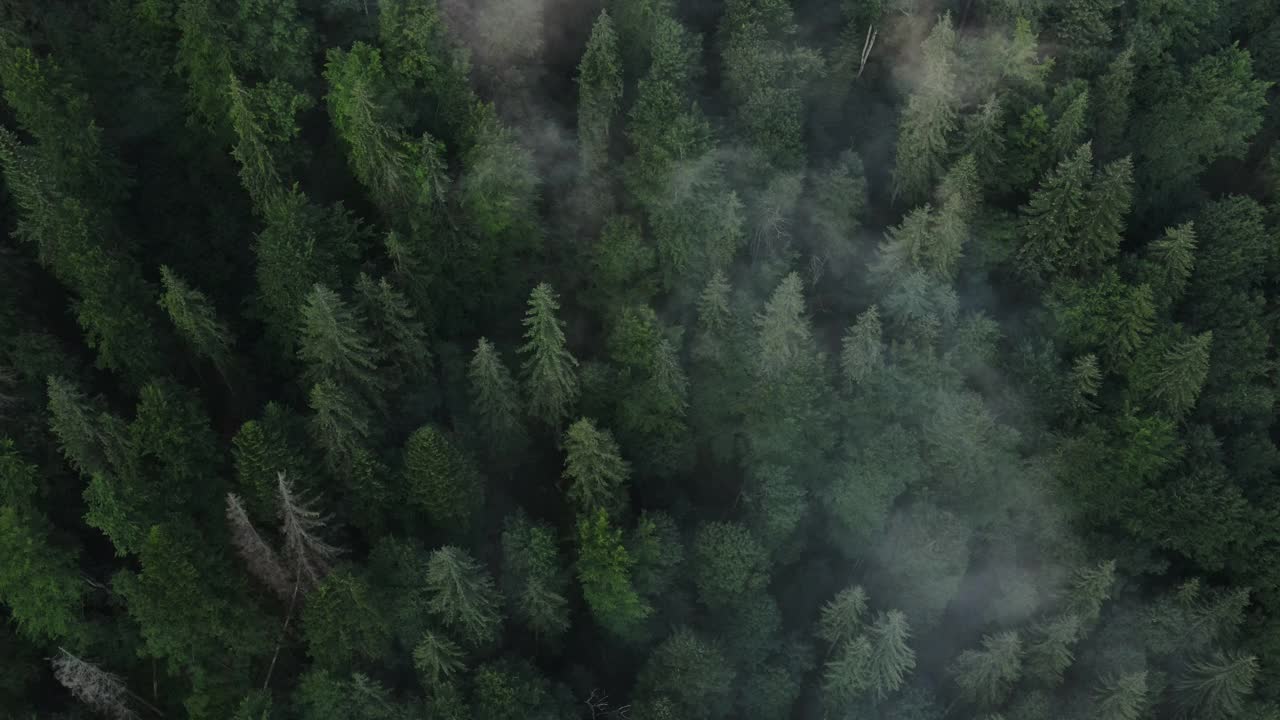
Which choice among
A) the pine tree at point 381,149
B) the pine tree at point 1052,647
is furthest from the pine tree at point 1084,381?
the pine tree at point 381,149

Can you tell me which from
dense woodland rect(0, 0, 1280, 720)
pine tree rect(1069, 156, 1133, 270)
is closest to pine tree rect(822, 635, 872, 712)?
dense woodland rect(0, 0, 1280, 720)

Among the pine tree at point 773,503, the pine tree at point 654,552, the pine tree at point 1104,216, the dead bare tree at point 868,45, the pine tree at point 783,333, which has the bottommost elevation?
the pine tree at point 654,552

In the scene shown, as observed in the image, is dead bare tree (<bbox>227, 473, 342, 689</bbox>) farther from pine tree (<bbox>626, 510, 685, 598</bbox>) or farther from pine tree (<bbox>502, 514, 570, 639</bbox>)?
pine tree (<bbox>626, 510, 685, 598</bbox>)

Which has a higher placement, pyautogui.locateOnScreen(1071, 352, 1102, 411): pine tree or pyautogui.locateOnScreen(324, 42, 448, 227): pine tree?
pyautogui.locateOnScreen(324, 42, 448, 227): pine tree

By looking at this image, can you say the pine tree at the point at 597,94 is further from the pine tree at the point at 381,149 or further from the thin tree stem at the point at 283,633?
the thin tree stem at the point at 283,633

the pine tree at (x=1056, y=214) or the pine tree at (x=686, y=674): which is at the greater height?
the pine tree at (x=1056, y=214)

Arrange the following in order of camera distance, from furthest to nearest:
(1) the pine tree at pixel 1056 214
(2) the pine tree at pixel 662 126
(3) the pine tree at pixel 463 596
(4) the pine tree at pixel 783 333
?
(1) the pine tree at pixel 1056 214, (2) the pine tree at pixel 662 126, (4) the pine tree at pixel 783 333, (3) the pine tree at pixel 463 596

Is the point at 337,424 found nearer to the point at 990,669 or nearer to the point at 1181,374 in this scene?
the point at 990,669

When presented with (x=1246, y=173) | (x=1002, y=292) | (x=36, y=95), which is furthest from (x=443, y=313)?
(x=1246, y=173)

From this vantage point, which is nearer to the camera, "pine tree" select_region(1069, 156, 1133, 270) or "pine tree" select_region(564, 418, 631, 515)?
"pine tree" select_region(564, 418, 631, 515)
